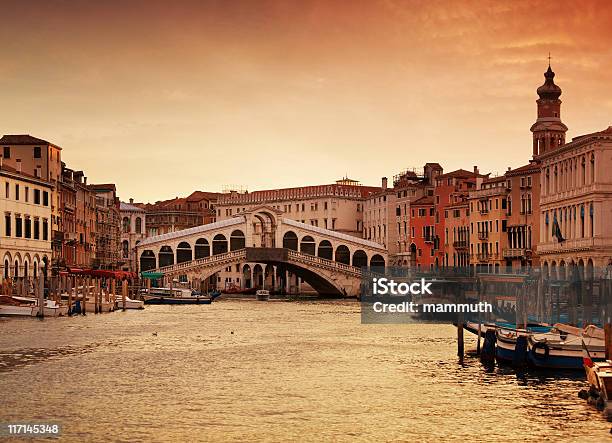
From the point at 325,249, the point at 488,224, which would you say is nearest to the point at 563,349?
the point at 488,224

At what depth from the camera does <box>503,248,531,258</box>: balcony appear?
205 ft

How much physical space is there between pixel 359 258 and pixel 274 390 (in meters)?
63.6

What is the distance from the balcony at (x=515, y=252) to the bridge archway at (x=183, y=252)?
25.9m

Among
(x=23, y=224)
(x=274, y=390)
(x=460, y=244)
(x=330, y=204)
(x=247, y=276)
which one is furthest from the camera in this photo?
(x=247, y=276)

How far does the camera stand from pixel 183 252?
8325cm

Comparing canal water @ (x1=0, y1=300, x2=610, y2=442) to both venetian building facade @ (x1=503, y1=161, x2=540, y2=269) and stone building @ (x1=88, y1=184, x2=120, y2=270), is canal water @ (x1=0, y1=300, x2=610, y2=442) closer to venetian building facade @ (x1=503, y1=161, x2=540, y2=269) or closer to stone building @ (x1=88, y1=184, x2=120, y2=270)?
venetian building facade @ (x1=503, y1=161, x2=540, y2=269)

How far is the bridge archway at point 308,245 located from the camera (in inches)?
3413

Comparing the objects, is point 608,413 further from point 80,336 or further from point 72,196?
point 72,196

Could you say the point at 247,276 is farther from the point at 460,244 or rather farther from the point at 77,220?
the point at 77,220

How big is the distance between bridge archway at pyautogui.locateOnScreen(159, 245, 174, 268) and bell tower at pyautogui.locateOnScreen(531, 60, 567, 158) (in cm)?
2598

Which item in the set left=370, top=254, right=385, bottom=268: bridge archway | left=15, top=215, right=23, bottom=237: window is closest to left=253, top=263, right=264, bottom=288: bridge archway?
left=370, top=254, right=385, bottom=268: bridge archway

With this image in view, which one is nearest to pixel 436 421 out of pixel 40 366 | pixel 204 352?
pixel 40 366

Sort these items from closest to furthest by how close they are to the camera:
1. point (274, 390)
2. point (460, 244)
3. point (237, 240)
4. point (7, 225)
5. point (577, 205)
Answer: point (274, 390) < point (577, 205) < point (7, 225) < point (460, 244) < point (237, 240)

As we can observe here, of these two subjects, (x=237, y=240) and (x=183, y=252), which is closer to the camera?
(x=183, y=252)
